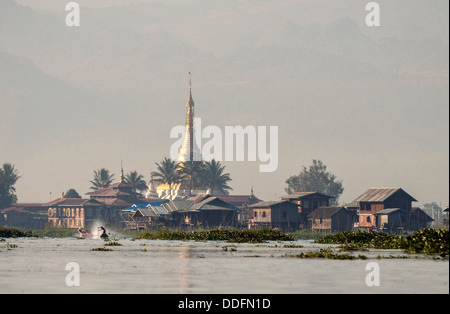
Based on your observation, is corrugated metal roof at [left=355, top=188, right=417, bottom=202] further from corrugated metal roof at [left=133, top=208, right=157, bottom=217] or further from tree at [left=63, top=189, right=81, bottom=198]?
tree at [left=63, top=189, right=81, bottom=198]

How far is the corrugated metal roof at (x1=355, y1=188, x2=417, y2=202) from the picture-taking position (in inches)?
5013

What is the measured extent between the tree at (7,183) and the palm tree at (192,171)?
4079cm

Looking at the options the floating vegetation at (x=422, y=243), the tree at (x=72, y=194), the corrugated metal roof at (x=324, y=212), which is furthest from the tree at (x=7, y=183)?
the floating vegetation at (x=422, y=243)

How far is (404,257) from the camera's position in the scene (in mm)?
42719

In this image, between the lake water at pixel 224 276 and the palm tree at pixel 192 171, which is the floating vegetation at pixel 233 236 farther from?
the palm tree at pixel 192 171

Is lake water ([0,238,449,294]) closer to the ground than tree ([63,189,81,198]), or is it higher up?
closer to the ground

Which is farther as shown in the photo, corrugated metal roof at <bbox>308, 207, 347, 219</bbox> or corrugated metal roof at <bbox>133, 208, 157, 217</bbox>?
corrugated metal roof at <bbox>133, 208, 157, 217</bbox>

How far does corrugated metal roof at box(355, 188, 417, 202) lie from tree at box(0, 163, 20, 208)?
93.0 m

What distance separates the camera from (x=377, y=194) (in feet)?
426

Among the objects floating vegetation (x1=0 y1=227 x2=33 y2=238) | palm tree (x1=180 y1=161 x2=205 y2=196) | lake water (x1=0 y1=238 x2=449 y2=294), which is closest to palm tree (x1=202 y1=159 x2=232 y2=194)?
palm tree (x1=180 y1=161 x2=205 y2=196)
